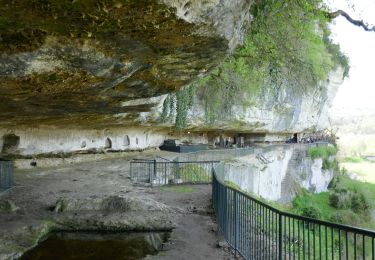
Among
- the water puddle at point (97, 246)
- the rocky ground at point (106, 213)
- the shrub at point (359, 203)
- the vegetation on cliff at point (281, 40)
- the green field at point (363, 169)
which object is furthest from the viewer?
the green field at point (363, 169)

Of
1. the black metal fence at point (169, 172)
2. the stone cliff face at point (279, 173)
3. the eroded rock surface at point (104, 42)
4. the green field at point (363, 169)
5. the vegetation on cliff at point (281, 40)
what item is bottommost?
the green field at point (363, 169)

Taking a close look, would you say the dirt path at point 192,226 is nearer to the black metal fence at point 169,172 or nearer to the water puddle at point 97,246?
the water puddle at point 97,246

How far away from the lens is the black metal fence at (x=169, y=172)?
13.4 meters

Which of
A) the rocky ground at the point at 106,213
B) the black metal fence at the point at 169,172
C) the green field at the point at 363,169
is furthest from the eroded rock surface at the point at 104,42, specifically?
the green field at the point at 363,169

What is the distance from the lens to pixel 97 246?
6977 mm

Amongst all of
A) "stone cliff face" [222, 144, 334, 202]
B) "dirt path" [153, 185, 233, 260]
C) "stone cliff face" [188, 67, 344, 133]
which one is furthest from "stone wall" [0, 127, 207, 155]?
"stone cliff face" [222, 144, 334, 202]

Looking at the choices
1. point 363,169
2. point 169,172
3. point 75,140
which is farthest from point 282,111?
point 363,169

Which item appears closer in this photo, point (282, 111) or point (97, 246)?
point (97, 246)

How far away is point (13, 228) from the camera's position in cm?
719

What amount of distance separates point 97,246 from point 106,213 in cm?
161

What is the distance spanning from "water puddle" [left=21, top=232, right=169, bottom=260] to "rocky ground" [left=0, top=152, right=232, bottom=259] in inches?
8.7

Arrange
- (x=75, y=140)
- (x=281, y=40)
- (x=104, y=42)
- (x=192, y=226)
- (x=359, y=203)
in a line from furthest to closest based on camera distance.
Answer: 1. (x=359, y=203)
2. (x=75, y=140)
3. (x=281, y=40)
4. (x=192, y=226)
5. (x=104, y=42)

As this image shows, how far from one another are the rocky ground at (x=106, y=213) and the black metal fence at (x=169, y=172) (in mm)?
964

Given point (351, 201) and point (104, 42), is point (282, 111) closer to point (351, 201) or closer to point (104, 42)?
point (351, 201)
